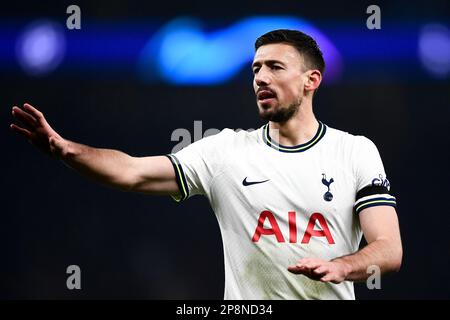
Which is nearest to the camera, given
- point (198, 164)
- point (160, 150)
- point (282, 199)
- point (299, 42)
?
point (282, 199)

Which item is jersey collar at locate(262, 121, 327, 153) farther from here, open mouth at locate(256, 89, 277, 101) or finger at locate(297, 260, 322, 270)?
finger at locate(297, 260, 322, 270)

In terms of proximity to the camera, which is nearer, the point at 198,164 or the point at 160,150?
the point at 198,164

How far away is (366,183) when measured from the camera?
12.0 ft

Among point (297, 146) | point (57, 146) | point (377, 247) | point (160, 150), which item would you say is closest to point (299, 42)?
point (297, 146)

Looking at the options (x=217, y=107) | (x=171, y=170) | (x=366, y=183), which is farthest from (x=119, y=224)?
(x=366, y=183)

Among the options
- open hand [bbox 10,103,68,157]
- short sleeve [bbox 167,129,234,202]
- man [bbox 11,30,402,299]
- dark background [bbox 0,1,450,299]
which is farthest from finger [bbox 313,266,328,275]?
dark background [bbox 0,1,450,299]

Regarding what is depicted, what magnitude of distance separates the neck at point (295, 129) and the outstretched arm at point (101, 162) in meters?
0.62

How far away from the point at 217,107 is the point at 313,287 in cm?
276

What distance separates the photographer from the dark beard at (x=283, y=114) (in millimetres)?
3897

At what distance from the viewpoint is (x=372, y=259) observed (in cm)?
329

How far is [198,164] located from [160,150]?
242 centimetres

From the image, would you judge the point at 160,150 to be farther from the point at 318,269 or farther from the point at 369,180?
the point at 318,269

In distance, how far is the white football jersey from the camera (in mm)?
3564

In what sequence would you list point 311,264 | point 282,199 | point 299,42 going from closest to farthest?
1. point 311,264
2. point 282,199
3. point 299,42
